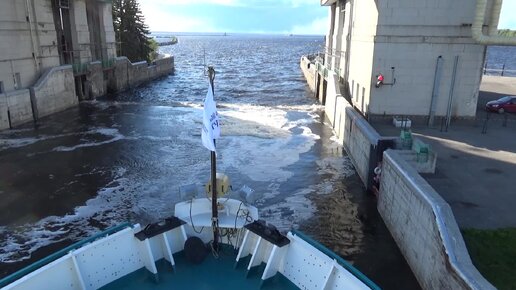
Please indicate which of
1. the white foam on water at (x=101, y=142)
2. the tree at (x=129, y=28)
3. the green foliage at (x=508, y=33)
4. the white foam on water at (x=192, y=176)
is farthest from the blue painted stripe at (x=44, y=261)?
the tree at (x=129, y=28)

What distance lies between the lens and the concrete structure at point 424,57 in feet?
73.0

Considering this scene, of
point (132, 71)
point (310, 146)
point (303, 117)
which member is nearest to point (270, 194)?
point (310, 146)

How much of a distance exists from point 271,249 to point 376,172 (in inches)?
403

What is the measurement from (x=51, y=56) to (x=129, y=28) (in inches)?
1212

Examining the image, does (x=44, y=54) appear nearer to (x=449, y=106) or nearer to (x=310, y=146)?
(x=310, y=146)

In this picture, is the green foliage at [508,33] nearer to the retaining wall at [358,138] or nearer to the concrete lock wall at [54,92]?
the retaining wall at [358,138]

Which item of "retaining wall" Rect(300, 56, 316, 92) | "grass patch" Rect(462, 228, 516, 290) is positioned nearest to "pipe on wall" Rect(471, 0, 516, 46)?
"grass patch" Rect(462, 228, 516, 290)

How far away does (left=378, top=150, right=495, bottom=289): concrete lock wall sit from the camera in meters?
9.59

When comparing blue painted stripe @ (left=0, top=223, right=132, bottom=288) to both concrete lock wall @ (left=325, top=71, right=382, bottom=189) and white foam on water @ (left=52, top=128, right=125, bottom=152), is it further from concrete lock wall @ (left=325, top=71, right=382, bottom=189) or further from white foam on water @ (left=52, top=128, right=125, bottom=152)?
white foam on water @ (left=52, top=128, right=125, bottom=152)

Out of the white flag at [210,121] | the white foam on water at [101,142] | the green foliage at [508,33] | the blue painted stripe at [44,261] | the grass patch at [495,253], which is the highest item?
the green foliage at [508,33]

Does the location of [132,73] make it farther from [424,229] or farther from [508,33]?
[424,229]

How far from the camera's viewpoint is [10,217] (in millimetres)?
17172

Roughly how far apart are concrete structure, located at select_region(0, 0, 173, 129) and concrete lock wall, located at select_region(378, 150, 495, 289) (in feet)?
91.7

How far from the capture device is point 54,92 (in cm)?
3647
